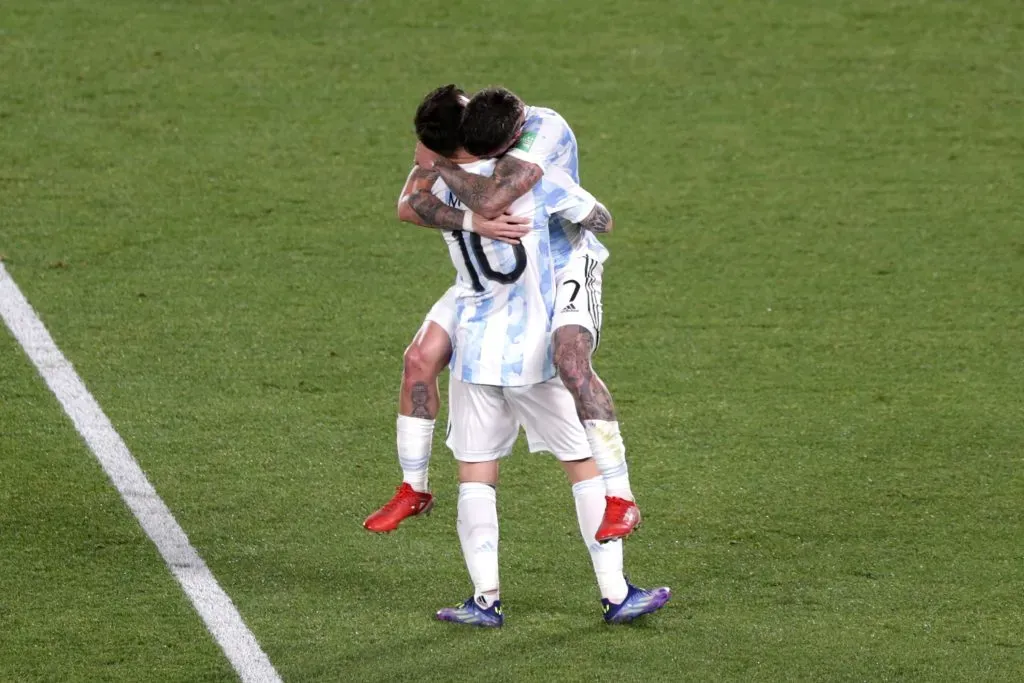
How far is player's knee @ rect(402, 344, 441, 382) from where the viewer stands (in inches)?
197

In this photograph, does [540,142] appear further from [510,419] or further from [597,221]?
[510,419]

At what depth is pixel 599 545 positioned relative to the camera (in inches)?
198

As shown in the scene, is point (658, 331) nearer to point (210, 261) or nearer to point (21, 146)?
point (210, 261)

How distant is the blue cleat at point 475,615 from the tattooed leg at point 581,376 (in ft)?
2.36

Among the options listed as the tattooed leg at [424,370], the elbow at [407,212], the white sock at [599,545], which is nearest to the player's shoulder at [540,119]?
the elbow at [407,212]

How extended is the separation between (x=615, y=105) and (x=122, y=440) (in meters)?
4.38

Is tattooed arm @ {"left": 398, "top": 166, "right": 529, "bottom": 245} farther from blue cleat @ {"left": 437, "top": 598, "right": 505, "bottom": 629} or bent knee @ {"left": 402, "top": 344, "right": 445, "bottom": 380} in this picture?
blue cleat @ {"left": 437, "top": 598, "right": 505, "bottom": 629}

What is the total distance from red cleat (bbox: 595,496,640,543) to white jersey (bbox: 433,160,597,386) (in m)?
0.44

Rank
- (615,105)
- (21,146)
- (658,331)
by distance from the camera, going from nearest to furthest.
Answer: (658,331) < (21,146) < (615,105)

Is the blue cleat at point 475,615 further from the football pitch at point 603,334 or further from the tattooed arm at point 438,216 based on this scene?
the tattooed arm at point 438,216

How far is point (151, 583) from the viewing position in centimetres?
534

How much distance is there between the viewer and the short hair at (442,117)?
4629 millimetres

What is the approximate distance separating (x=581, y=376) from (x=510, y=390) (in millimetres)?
267

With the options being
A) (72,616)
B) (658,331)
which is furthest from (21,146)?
(72,616)
